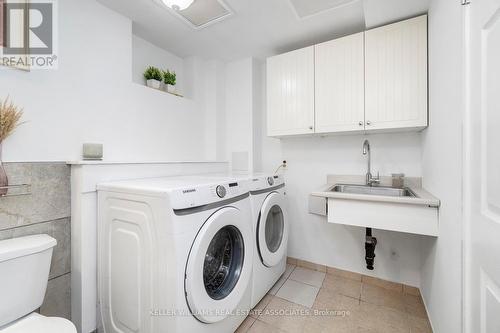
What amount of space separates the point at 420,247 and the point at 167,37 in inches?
118

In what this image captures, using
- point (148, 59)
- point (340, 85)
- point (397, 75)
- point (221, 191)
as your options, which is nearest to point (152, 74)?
point (148, 59)

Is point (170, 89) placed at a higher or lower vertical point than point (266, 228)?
higher

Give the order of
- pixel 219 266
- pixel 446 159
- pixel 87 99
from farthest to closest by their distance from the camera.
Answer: pixel 87 99 → pixel 219 266 → pixel 446 159

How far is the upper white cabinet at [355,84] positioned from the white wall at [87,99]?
1201 mm

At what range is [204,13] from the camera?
5.63ft

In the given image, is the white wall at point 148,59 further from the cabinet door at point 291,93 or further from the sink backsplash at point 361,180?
the sink backsplash at point 361,180

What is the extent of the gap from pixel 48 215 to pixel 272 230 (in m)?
1.62

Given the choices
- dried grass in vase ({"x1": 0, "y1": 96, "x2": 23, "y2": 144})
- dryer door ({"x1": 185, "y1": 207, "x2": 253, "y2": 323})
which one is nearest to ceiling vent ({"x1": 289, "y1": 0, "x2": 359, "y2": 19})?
dryer door ({"x1": 185, "y1": 207, "x2": 253, "y2": 323})

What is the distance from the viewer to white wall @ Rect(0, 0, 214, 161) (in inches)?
50.3

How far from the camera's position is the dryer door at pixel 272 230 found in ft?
5.35

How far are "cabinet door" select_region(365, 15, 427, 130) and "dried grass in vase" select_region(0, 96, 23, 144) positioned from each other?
2.33m

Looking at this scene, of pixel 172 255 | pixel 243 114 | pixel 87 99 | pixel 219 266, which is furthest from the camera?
pixel 243 114

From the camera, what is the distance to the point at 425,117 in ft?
4.98

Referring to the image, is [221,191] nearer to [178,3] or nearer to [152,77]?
[178,3]
